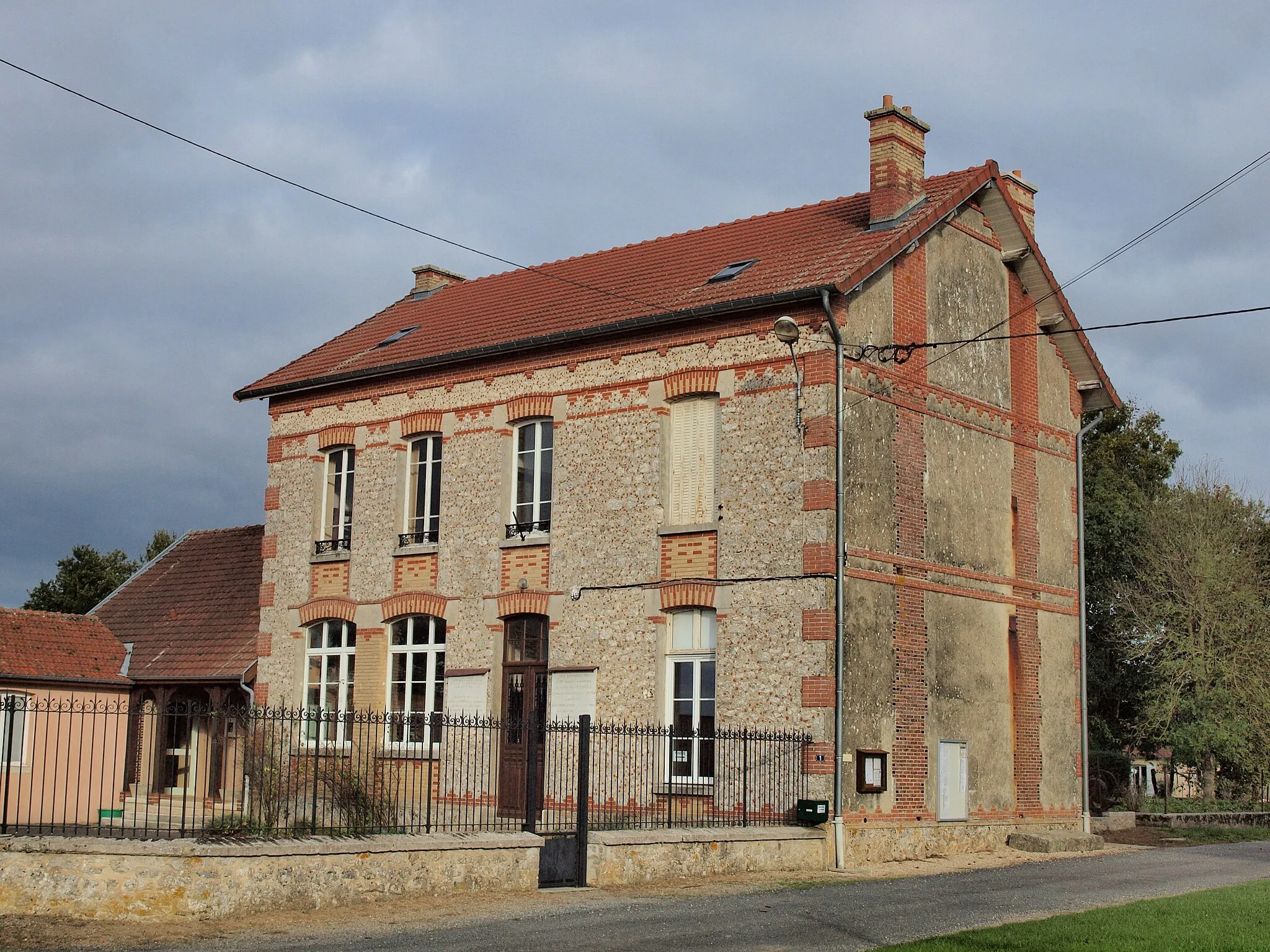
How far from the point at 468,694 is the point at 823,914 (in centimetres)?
966

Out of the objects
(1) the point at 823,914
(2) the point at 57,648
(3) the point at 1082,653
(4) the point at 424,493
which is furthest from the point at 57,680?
(3) the point at 1082,653

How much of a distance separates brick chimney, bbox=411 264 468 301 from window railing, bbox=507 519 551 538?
8.63m

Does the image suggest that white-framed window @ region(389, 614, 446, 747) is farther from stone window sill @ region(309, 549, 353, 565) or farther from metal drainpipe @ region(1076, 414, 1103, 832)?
metal drainpipe @ region(1076, 414, 1103, 832)

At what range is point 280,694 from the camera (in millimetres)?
23844

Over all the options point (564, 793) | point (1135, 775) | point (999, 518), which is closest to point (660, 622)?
point (564, 793)

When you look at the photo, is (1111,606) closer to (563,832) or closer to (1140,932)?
(563,832)

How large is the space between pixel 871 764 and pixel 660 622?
11.4 ft

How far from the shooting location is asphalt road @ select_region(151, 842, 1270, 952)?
11023 mm

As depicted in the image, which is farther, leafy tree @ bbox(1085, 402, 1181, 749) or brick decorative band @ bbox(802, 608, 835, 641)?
leafy tree @ bbox(1085, 402, 1181, 749)

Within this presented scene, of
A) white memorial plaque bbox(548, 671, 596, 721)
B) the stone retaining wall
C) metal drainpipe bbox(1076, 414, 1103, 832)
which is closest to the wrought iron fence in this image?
white memorial plaque bbox(548, 671, 596, 721)

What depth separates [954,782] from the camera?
64.4 feet

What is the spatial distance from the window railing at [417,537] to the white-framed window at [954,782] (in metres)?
8.55

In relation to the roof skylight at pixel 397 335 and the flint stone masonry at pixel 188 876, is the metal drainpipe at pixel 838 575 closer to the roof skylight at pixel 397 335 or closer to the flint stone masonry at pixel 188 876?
the flint stone masonry at pixel 188 876

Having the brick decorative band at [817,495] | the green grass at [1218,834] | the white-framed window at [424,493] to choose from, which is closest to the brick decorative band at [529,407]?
the white-framed window at [424,493]
